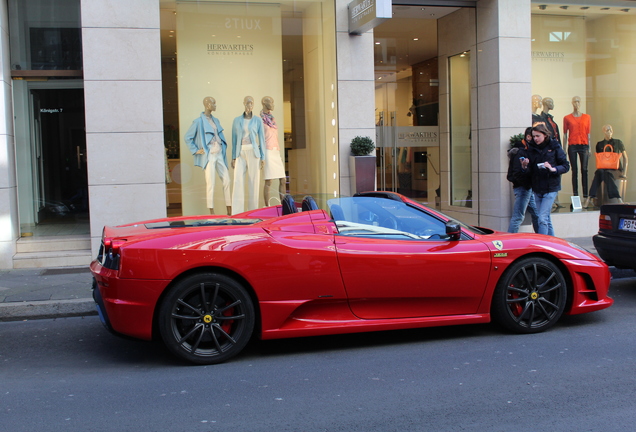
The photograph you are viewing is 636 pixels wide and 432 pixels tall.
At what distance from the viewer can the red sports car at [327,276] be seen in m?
5.02

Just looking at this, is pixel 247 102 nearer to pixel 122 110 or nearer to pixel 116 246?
pixel 122 110

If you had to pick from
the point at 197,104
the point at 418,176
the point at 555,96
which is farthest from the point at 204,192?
the point at 555,96

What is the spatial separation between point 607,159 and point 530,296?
879cm

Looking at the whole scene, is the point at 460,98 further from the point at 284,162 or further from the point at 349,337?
the point at 349,337

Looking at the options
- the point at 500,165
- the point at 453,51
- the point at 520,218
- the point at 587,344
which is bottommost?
the point at 587,344

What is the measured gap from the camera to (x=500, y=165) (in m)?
12.1

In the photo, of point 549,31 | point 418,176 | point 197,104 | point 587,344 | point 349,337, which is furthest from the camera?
point 418,176

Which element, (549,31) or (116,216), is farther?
(549,31)

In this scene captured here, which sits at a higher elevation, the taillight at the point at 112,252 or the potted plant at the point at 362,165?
the potted plant at the point at 362,165

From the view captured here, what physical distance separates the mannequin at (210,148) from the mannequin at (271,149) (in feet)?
2.47

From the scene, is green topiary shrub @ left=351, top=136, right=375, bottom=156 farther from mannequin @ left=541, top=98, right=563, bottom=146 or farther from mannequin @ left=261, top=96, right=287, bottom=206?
mannequin @ left=541, top=98, right=563, bottom=146

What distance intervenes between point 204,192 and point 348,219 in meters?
6.12

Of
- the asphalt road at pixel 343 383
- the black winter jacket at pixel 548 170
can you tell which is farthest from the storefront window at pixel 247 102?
the asphalt road at pixel 343 383

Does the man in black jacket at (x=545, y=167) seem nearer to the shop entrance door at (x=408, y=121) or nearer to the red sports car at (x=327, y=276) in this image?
the red sports car at (x=327, y=276)
